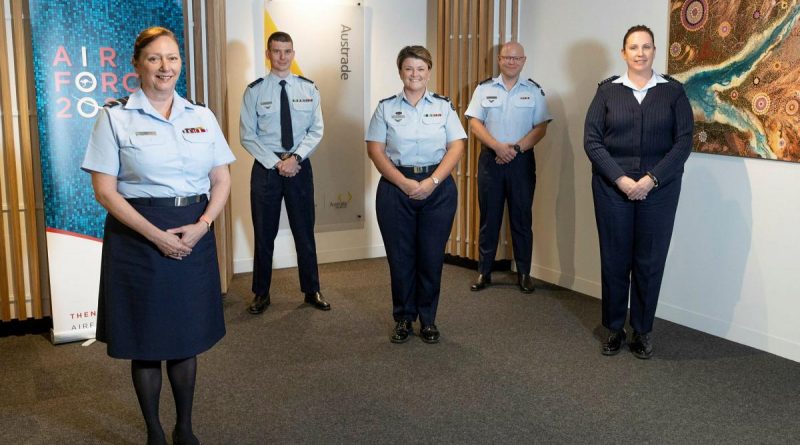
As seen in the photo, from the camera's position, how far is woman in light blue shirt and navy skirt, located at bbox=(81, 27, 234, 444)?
2719mm

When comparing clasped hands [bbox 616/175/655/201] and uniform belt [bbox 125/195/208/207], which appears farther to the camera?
clasped hands [bbox 616/175/655/201]

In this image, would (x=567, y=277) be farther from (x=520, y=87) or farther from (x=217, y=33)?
(x=217, y=33)

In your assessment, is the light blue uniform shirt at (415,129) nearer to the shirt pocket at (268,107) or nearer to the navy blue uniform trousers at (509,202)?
the shirt pocket at (268,107)

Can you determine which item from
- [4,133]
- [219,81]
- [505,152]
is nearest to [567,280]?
[505,152]

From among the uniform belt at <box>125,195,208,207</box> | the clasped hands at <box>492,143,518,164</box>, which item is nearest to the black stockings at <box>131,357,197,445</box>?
the uniform belt at <box>125,195,208,207</box>

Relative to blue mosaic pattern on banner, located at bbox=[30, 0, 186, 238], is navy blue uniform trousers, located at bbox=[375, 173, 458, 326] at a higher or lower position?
lower

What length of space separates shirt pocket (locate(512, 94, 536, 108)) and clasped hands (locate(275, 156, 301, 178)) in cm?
168

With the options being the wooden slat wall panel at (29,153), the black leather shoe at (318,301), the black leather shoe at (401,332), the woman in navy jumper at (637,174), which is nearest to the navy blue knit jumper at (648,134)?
the woman in navy jumper at (637,174)

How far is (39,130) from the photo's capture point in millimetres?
4219

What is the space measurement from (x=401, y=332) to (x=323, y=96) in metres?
2.61

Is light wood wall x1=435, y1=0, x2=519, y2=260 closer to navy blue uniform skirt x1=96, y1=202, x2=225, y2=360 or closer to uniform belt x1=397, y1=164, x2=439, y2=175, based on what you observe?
uniform belt x1=397, y1=164, x2=439, y2=175

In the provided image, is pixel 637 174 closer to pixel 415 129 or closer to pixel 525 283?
pixel 415 129

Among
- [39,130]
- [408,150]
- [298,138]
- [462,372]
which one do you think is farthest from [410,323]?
[39,130]

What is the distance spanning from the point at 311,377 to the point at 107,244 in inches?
55.9
